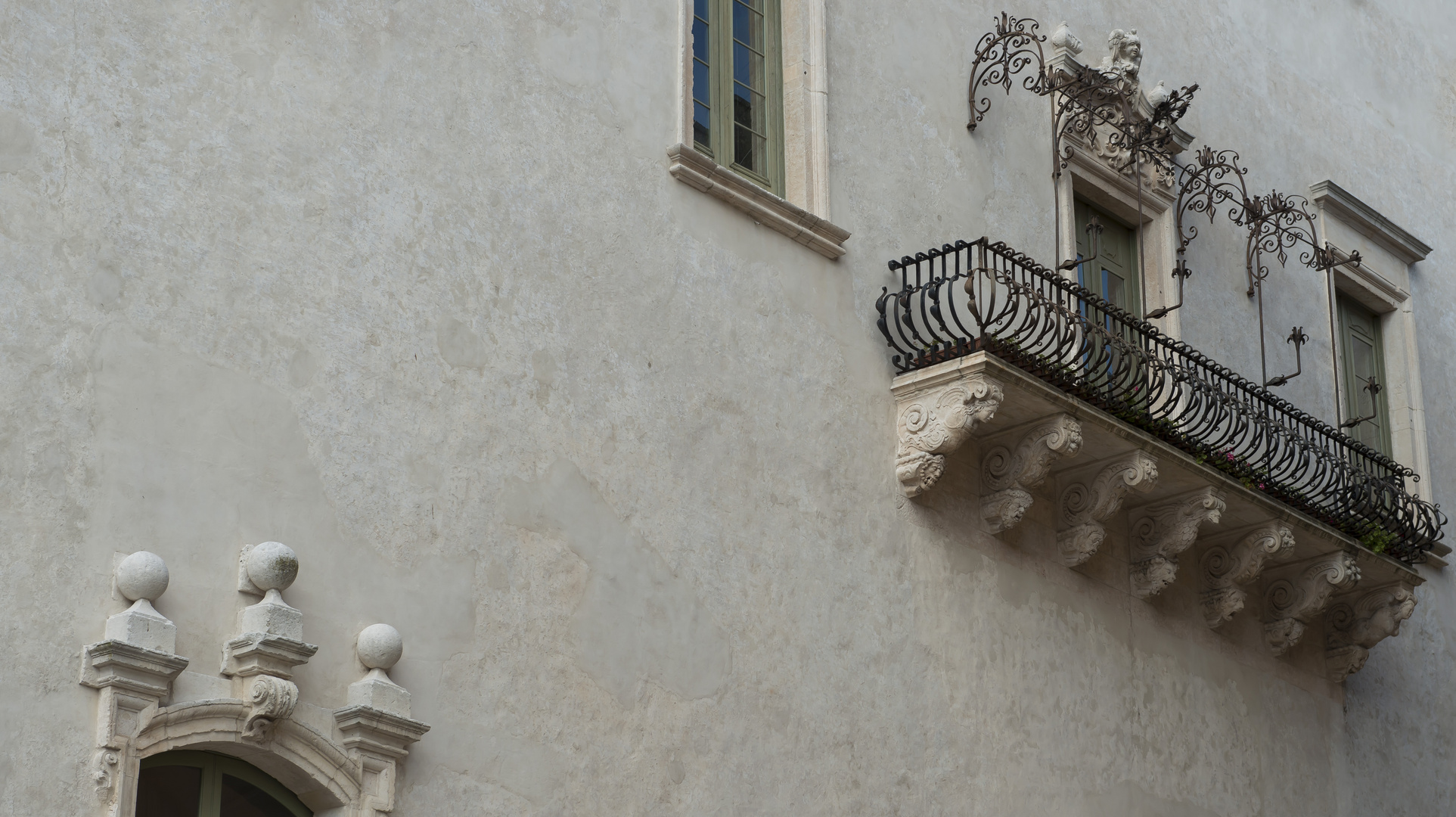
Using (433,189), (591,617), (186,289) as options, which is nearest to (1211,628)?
(591,617)

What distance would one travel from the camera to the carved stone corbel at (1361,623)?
14797 mm

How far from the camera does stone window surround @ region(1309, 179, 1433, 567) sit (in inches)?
658

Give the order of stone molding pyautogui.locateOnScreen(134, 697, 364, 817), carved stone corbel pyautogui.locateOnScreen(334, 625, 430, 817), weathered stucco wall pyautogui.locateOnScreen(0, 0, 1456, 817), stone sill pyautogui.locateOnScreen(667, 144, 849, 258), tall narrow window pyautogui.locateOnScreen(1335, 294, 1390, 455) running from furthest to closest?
tall narrow window pyautogui.locateOnScreen(1335, 294, 1390, 455)
stone sill pyautogui.locateOnScreen(667, 144, 849, 258)
carved stone corbel pyautogui.locateOnScreen(334, 625, 430, 817)
weathered stucco wall pyautogui.locateOnScreen(0, 0, 1456, 817)
stone molding pyautogui.locateOnScreen(134, 697, 364, 817)

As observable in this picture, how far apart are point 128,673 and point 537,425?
8.60 ft

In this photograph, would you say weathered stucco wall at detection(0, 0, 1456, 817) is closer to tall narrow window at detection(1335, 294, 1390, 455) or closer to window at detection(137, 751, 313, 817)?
window at detection(137, 751, 313, 817)

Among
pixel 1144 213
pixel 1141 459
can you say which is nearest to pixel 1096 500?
pixel 1141 459

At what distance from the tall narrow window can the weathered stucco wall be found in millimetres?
3426

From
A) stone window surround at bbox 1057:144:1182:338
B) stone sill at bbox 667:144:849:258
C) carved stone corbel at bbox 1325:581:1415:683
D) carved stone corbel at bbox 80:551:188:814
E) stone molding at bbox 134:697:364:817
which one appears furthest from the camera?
carved stone corbel at bbox 1325:581:1415:683

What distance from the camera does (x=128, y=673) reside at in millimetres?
7625

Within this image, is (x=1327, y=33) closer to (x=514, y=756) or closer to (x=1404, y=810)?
(x=1404, y=810)

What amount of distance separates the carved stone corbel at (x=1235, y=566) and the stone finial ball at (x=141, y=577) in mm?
8023

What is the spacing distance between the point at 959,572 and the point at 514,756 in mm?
3661

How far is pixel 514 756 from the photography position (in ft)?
29.9

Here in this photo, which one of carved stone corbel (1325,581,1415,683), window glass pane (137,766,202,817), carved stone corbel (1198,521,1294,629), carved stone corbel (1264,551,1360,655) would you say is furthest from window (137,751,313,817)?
carved stone corbel (1325,581,1415,683)
